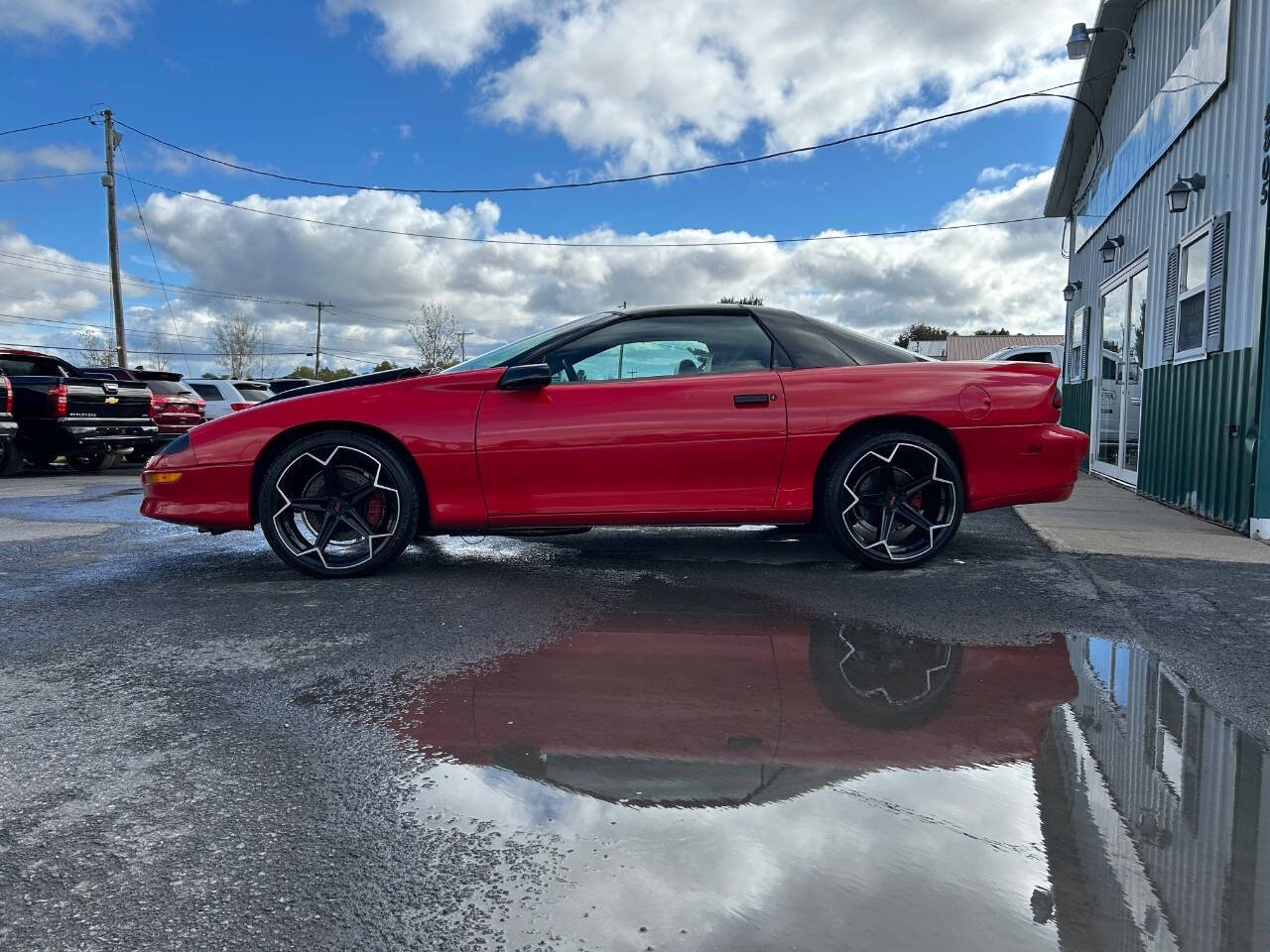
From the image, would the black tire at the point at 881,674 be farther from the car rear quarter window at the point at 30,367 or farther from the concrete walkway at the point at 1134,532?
the car rear quarter window at the point at 30,367

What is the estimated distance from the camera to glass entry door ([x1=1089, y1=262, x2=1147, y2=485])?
419 inches

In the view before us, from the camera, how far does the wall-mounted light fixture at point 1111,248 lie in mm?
11672

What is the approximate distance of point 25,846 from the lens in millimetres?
1938

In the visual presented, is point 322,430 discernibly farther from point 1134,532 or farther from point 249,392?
point 249,392

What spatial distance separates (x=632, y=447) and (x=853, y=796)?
8.75 feet

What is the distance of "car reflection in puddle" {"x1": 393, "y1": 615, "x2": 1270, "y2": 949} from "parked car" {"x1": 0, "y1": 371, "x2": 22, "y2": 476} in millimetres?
11013

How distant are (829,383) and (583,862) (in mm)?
3335

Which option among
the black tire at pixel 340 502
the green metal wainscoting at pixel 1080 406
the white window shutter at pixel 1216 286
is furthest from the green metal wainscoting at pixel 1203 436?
the black tire at pixel 340 502

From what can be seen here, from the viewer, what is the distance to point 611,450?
4.62 meters

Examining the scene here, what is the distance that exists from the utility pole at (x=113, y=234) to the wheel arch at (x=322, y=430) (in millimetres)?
26516

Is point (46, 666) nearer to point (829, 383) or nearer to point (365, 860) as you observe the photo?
point (365, 860)

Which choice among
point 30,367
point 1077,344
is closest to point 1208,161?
point 1077,344

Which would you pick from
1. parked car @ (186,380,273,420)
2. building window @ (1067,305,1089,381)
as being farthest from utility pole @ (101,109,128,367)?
building window @ (1067,305,1089,381)

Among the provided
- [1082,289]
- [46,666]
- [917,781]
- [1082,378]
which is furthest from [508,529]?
[1082,289]
